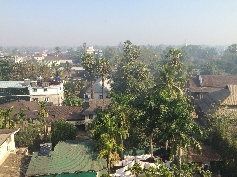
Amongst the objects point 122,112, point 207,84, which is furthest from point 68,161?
point 207,84

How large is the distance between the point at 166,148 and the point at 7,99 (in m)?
44.1

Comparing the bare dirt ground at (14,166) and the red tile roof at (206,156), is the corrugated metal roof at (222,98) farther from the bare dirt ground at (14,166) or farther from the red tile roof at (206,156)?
the bare dirt ground at (14,166)

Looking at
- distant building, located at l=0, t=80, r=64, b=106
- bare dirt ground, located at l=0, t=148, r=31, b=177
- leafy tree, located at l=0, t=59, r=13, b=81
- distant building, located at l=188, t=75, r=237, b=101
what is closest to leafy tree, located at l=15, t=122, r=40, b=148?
bare dirt ground, located at l=0, t=148, r=31, b=177

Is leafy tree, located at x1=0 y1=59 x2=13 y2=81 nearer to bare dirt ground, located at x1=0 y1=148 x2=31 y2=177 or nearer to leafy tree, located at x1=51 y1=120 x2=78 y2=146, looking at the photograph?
leafy tree, located at x1=51 y1=120 x2=78 y2=146

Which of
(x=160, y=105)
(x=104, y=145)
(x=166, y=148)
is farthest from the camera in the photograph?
(x=166, y=148)

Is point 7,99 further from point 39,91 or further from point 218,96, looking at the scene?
point 218,96

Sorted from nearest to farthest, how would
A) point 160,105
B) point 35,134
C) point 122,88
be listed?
1. point 160,105
2. point 35,134
3. point 122,88

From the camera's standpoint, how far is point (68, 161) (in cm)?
3070

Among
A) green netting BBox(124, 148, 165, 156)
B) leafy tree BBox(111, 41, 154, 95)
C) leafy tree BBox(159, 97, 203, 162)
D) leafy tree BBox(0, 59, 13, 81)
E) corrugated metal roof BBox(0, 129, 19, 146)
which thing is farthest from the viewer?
leafy tree BBox(0, 59, 13, 81)

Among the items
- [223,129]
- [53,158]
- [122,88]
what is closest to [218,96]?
[223,129]

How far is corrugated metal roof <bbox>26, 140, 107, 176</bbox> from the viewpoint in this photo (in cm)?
2961

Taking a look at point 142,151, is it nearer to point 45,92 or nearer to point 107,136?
point 107,136

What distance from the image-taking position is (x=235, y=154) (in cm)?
3016

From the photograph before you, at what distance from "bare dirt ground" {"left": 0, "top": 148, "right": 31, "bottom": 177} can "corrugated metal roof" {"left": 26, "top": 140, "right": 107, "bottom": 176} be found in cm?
165
